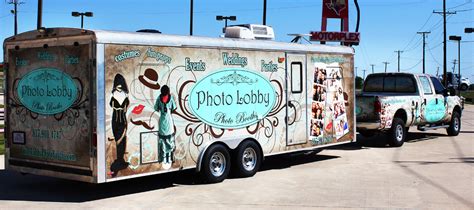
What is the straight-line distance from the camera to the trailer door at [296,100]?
10992 millimetres

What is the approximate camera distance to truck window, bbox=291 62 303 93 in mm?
11086

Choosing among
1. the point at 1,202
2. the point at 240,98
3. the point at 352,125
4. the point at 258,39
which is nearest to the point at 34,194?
the point at 1,202

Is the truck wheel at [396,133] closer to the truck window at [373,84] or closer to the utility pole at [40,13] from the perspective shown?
the truck window at [373,84]

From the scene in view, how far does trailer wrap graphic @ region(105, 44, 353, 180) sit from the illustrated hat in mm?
14

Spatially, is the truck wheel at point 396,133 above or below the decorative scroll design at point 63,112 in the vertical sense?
below

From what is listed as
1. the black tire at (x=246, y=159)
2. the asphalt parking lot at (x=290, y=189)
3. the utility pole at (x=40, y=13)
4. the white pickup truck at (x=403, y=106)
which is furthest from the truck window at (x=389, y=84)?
the utility pole at (x=40, y=13)

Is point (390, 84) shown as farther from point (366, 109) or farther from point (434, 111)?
point (366, 109)

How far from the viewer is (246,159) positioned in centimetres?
1029

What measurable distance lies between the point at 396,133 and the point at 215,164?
7014mm

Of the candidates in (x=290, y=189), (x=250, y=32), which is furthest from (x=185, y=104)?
(x=250, y=32)

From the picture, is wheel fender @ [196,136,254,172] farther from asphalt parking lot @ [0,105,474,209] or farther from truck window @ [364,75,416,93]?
truck window @ [364,75,416,93]

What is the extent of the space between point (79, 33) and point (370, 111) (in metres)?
8.69

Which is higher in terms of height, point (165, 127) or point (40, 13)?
point (40, 13)

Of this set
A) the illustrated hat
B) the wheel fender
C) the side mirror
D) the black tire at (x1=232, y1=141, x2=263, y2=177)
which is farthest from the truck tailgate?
the illustrated hat
